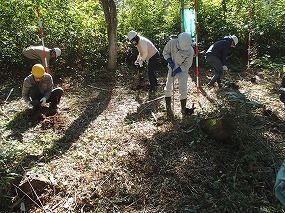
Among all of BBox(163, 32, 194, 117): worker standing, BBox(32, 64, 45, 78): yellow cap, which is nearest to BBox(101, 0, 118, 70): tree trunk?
BBox(163, 32, 194, 117): worker standing

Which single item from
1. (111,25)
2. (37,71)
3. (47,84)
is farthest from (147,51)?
(37,71)

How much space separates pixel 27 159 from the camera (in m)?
3.88

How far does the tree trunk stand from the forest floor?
287cm

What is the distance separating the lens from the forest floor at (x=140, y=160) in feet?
10.6

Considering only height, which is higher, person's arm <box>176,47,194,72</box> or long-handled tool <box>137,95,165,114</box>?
person's arm <box>176,47,194,72</box>

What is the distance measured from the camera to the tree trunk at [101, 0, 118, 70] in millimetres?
7457

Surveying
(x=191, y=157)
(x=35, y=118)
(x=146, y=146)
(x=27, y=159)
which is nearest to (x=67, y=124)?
(x=35, y=118)

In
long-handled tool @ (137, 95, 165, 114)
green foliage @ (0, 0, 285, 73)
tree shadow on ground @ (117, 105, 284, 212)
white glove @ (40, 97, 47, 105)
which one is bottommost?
tree shadow on ground @ (117, 105, 284, 212)

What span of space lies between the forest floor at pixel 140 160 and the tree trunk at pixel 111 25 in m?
2.87

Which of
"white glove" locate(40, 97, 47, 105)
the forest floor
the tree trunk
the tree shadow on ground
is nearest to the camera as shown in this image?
the tree shadow on ground

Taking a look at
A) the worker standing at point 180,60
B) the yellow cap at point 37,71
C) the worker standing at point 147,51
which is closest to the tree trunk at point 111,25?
the worker standing at point 147,51

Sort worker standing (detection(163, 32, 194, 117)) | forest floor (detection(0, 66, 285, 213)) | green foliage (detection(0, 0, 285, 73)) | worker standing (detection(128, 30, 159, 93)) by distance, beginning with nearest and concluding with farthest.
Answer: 1. forest floor (detection(0, 66, 285, 213))
2. worker standing (detection(163, 32, 194, 117))
3. worker standing (detection(128, 30, 159, 93))
4. green foliage (detection(0, 0, 285, 73))

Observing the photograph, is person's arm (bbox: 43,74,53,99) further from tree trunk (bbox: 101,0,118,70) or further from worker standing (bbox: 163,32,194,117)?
tree trunk (bbox: 101,0,118,70)

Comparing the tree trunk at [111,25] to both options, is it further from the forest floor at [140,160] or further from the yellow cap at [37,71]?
the yellow cap at [37,71]
